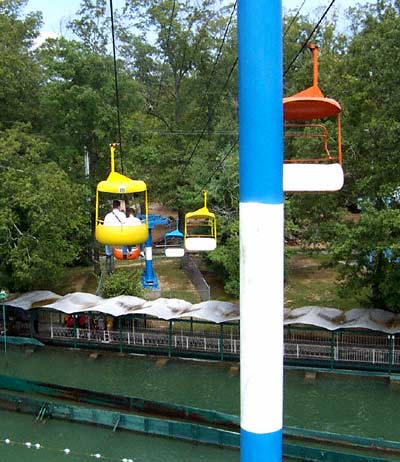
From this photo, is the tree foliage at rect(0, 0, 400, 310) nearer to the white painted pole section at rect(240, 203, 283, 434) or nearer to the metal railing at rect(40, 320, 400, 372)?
the metal railing at rect(40, 320, 400, 372)

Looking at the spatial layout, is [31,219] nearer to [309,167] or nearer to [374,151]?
[374,151]

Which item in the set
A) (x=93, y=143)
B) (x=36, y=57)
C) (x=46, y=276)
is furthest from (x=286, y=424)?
(x=36, y=57)

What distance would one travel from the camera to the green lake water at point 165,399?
12.1m

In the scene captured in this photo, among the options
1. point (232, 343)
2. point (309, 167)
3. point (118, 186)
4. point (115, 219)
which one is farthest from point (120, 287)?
point (309, 167)

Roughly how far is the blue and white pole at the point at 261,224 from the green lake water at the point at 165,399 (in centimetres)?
948

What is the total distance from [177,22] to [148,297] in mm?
15499

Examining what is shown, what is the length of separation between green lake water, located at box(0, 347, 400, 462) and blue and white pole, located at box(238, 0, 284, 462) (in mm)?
9480

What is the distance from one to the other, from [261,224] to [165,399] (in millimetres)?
13011

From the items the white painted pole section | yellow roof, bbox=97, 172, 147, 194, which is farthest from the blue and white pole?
yellow roof, bbox=97, 172, 147, 194

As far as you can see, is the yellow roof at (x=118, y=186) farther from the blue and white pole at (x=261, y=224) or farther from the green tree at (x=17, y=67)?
the green tree at (x=17, y=67)

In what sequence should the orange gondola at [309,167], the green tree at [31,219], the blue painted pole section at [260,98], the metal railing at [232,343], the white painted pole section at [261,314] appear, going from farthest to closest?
the green tree at [31,219], the metal railing at [232,343], the orange gondola at [309,167], the white painted pole section at [261,314], the blue painted pole section at [260,98]

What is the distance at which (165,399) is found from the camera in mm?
14938

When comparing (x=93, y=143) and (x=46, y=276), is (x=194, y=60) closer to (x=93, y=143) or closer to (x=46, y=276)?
(x=93, y=143)

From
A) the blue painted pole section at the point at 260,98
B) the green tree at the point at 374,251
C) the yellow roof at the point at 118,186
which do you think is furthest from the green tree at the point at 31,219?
the blue painted pole section at the point at 260,98
